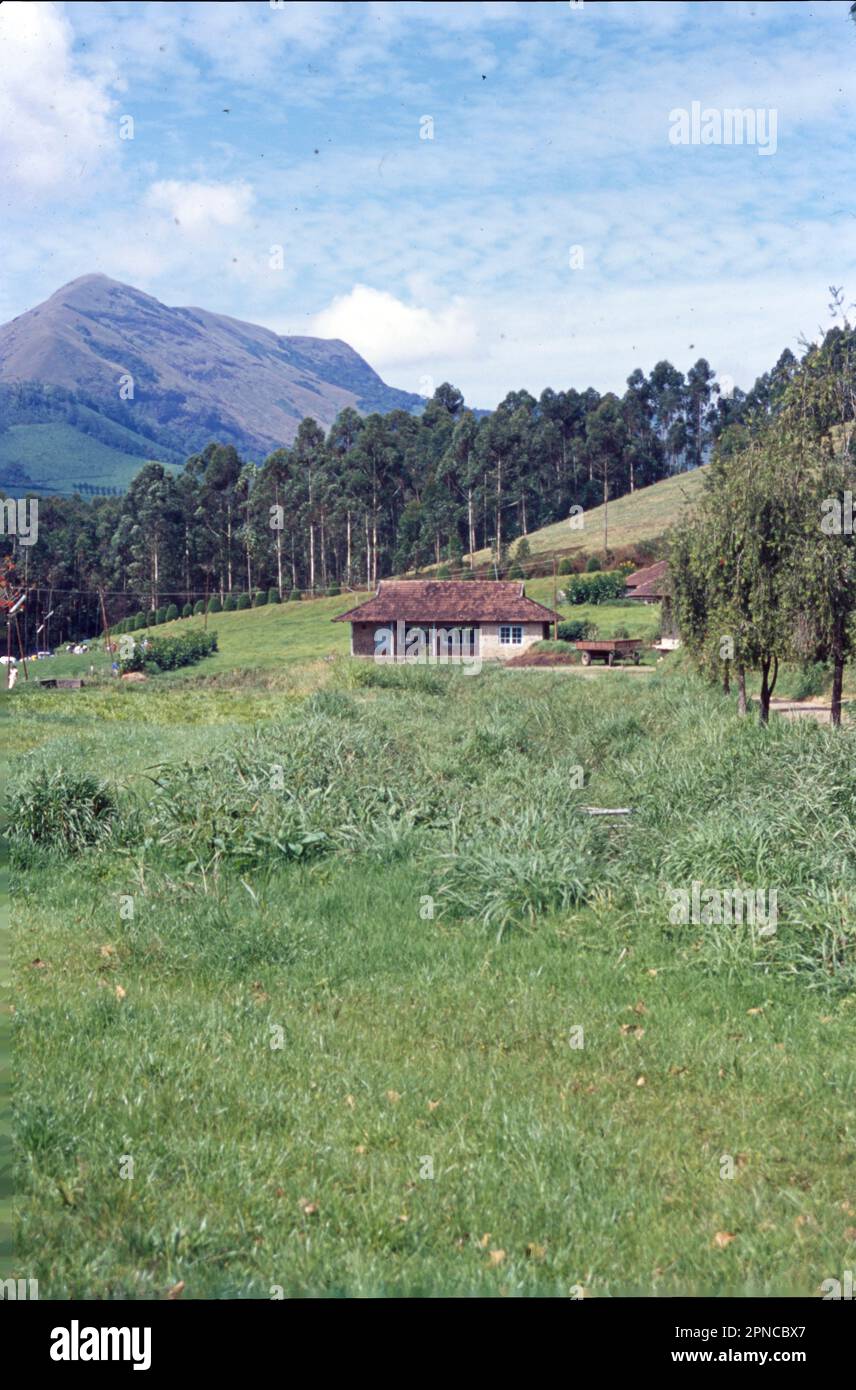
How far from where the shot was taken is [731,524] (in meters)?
17.9

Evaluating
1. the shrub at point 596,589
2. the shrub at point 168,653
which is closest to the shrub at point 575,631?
the shrub at point 596,589

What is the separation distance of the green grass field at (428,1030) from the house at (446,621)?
33.1m

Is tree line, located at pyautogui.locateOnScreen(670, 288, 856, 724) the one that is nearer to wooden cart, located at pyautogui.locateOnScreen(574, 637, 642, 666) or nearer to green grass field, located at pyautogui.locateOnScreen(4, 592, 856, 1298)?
green grass field, located at pyautogui.locateOnScreen(4, 592, 856, 1298)

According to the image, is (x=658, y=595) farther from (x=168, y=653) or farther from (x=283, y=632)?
(x=168, y=653)

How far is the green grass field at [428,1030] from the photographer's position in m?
3.75

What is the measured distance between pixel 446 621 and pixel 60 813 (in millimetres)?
37753

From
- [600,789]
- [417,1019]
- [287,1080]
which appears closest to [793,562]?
[600,789]

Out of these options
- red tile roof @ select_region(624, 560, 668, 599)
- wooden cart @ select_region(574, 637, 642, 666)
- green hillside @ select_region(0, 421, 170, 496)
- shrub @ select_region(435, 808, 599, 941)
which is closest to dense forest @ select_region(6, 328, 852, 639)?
red tile roof @ select_region(624, 560, 668, 599)

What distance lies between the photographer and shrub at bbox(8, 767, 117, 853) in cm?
1042

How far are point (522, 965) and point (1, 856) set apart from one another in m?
5.66

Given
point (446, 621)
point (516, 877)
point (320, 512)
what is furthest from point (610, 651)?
point (516, 877)

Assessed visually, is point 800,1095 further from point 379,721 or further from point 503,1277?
point 379,721

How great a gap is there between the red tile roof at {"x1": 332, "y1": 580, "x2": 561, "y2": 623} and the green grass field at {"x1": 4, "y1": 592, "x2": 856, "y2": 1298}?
109 ft

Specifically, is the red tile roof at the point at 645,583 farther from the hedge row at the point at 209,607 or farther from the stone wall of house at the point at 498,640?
the hedge row at the point at 209,607
